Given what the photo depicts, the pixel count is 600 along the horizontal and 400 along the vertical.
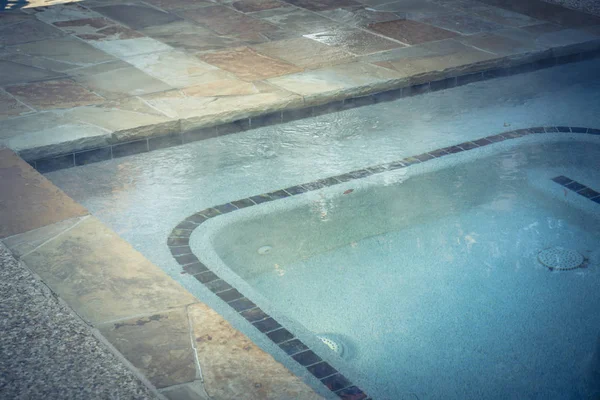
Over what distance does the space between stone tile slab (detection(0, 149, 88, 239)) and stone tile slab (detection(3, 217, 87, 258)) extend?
0.04 metres

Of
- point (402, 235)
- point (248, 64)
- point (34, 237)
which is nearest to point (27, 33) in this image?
point (248, 64)

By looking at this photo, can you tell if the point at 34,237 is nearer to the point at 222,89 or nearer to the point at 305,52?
the point at 222,89

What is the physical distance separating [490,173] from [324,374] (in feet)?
8.69

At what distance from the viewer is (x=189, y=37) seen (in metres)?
7.14

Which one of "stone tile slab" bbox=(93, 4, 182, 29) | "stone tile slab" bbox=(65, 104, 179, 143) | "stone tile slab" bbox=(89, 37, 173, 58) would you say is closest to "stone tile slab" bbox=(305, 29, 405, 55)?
"stone tile slab" bbox=(89, 37, 173, 58)

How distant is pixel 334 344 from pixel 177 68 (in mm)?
3495

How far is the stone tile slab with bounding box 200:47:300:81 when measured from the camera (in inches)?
242

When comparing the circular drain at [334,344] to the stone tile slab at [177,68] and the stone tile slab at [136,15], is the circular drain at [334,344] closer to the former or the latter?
the stone tile slab at [177,68]

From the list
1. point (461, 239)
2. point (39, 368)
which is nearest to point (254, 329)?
point (39, 368)

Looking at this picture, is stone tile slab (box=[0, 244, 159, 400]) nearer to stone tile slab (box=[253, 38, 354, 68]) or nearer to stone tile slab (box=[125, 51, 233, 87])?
stone tile slab (box=[125, 51, 233, 87])

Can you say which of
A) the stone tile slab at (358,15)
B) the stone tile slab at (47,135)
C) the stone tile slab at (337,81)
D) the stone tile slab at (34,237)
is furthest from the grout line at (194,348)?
the stone tile slab at (358,15)

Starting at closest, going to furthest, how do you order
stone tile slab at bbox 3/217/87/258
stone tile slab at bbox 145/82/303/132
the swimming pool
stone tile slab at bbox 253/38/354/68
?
stone tile slab at bbox 3/217/87/258
the swimming pool
stone tile slab at bbox 145/82/303/132
stone tile slab at bbox 253/38/354/68

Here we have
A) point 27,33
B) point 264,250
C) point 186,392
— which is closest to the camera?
point 186,392

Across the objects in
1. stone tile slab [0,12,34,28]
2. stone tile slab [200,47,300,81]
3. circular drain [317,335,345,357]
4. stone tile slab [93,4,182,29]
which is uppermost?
stone tile slab [93,4,182,29]
